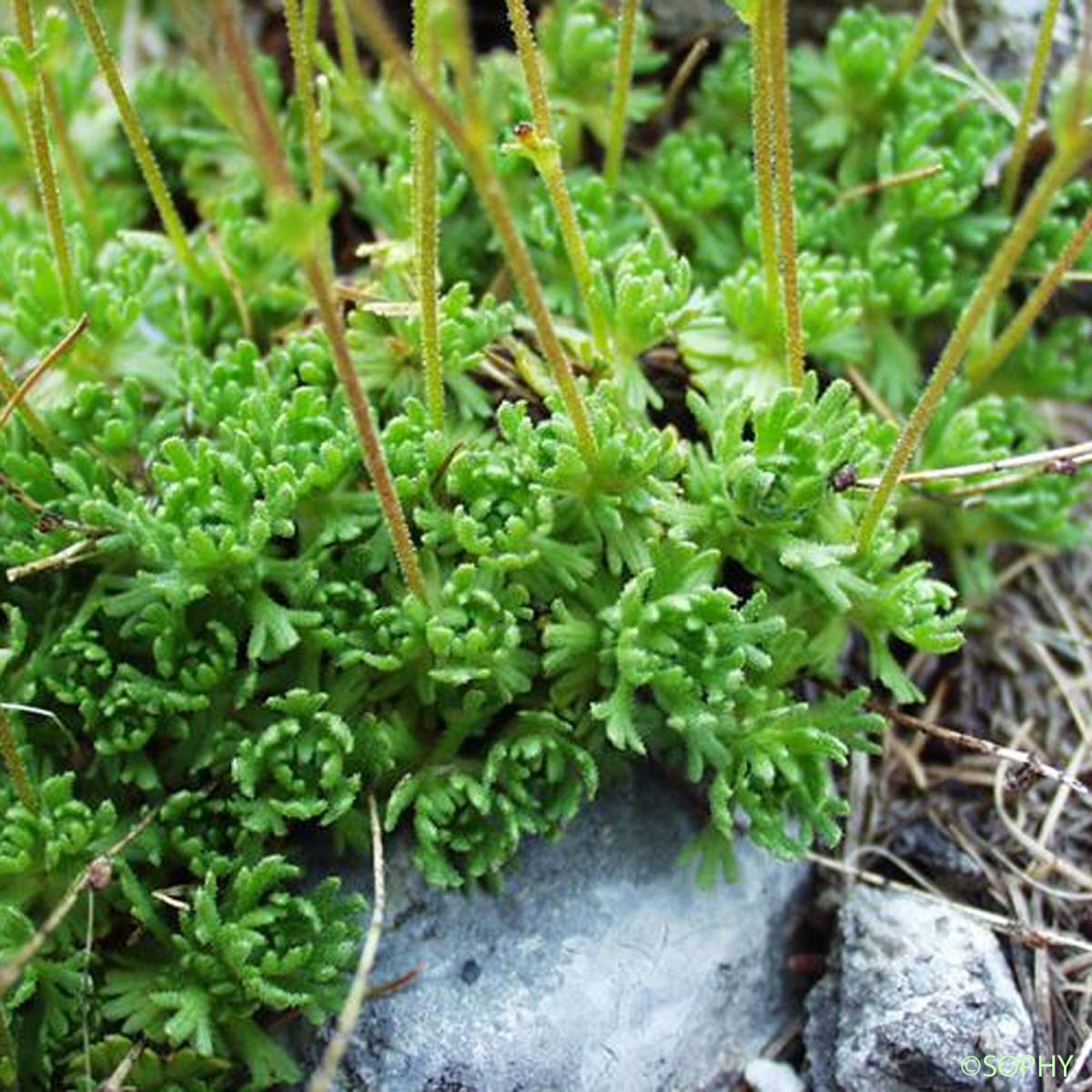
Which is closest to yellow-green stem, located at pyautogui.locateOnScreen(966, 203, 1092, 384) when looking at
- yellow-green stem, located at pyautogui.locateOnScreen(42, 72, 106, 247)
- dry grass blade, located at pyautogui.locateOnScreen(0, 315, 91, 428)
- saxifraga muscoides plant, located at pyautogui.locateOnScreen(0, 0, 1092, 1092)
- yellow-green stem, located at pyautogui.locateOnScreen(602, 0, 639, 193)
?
saxifraga muscoides plant, located at pyautogui.locateOnScreen(0, 0, 1092, 1092)

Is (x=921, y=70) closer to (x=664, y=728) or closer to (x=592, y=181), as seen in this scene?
(x=592, y=181)

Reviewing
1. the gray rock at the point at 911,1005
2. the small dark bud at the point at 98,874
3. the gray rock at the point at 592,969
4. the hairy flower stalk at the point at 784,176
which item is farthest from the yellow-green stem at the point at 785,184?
the small dark bud at the point at 98,874

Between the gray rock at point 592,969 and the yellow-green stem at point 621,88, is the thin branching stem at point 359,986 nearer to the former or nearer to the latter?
the gray rock at point 592,969

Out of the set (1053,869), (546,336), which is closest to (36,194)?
(546,336)

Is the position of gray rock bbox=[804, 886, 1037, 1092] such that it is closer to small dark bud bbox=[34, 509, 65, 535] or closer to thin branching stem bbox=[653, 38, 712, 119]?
small dark bud bbox=[34, 509, 65, 535]

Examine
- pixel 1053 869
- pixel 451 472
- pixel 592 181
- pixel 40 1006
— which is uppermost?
pixel 592 181
